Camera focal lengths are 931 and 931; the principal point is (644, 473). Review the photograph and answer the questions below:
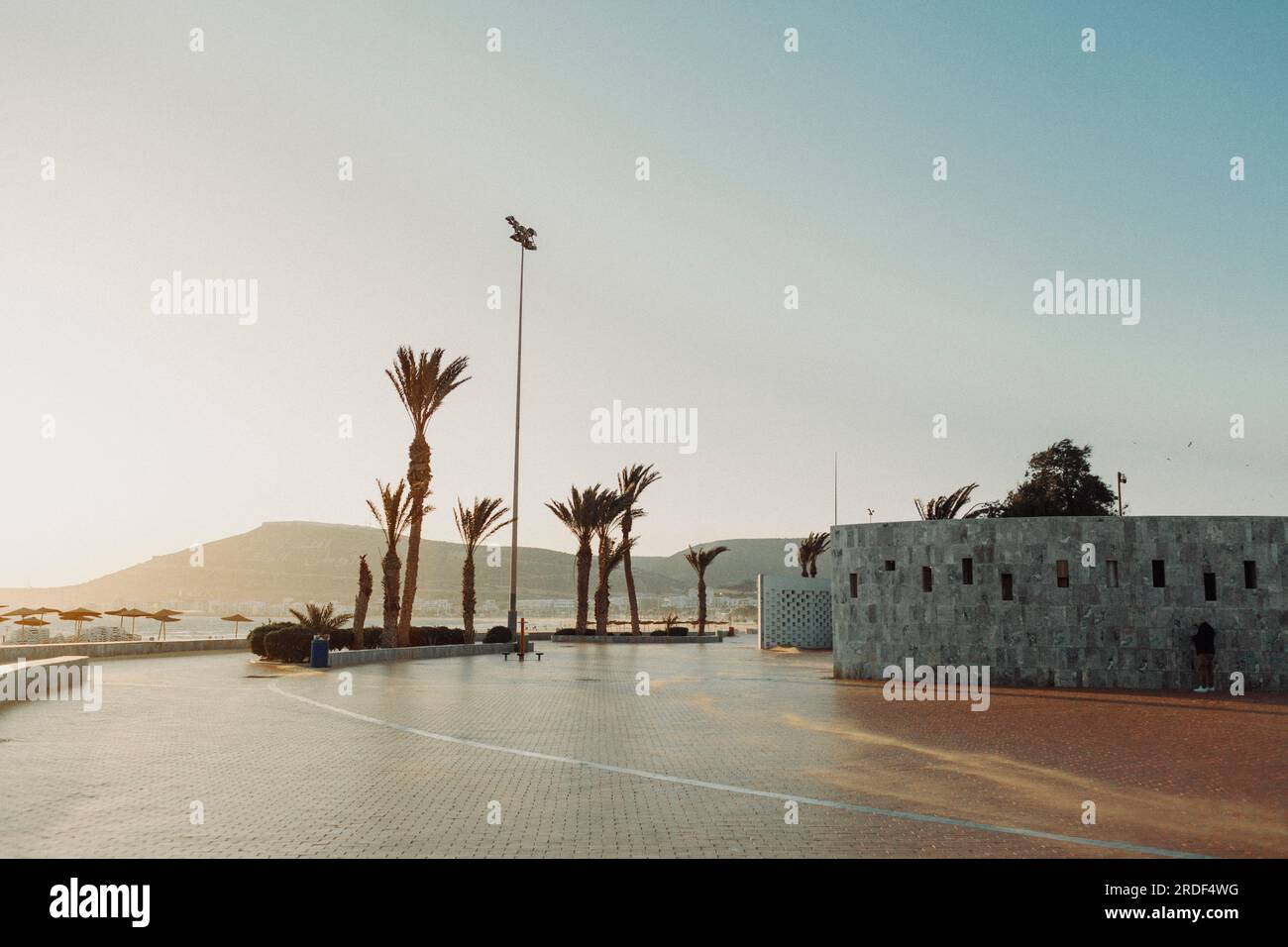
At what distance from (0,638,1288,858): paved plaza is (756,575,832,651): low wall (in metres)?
25.2

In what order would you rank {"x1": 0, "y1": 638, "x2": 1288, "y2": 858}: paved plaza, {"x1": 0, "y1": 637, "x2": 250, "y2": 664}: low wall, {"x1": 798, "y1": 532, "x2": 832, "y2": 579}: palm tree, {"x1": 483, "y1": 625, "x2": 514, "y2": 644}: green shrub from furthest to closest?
{"x1": 798, "y1": 532, "x2": 832, "y2": 579}: palm tree → {"x1": 483, "y1": 625, "x2": 514, "y2": 644}: green shrub → {"x1": 0, "y1": 637, "x2": 250, "y2": 664}: low wall → {"x1": 0, "y1": 638, "x2": 1288, "y2": 858}: paved plaza

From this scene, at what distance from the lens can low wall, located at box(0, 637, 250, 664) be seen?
86.3 feet

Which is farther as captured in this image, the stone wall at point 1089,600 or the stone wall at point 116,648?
the stone wall at point 116,648

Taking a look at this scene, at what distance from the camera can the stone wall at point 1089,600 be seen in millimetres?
21453

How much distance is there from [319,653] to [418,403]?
1007 centimetres

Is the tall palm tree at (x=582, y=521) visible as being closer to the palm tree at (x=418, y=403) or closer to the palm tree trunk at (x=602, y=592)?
the palm tree trunk at (x=602, y=592)

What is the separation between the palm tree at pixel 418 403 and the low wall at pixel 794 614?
59.4 ft

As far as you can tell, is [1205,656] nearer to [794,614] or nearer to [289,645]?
[794,614]

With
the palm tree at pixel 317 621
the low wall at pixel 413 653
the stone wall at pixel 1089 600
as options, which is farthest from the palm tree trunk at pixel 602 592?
the stone wall at pixel 1089 600

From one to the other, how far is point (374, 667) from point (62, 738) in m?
15.5

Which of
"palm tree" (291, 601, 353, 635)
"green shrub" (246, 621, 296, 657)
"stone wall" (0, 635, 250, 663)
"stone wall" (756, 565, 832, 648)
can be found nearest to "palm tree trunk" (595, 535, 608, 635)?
"stone wall" (756, 565, 832, 648)

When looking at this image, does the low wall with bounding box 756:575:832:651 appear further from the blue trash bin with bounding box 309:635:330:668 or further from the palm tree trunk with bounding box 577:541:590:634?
the blue trash bin with bounding box 309:635:330:668

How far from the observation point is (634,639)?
5081cm
